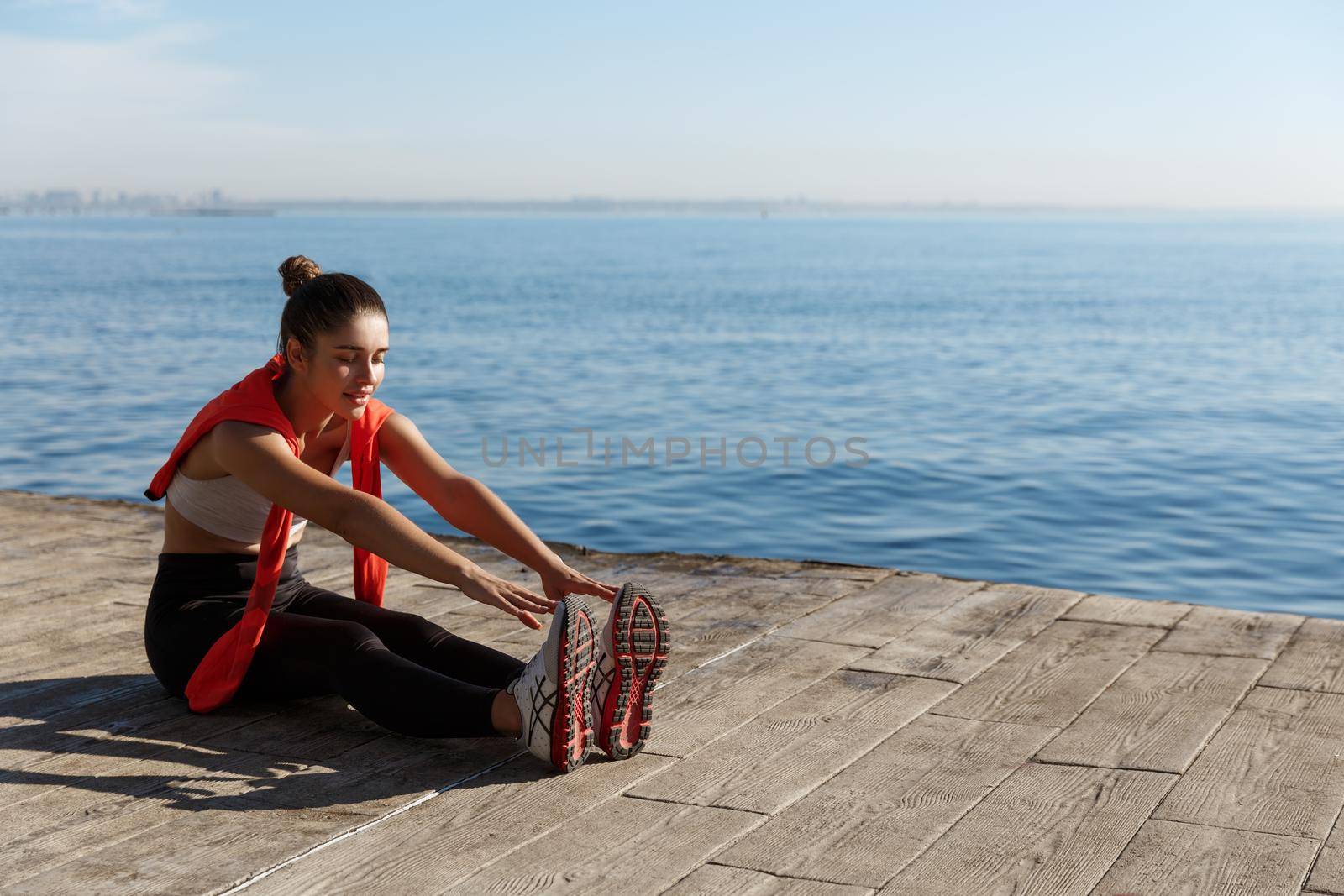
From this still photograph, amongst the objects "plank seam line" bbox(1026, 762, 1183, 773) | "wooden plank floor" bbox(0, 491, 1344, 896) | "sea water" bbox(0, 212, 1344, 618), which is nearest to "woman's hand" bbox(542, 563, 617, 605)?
"wooden plank floor" bbox(0, 491, 1344, 896)

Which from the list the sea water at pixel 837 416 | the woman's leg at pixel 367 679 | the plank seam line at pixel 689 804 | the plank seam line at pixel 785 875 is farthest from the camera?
the sea water at pixel 837 416

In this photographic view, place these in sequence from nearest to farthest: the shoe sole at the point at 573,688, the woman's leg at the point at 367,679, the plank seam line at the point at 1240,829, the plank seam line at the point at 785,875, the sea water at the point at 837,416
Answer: the plank seam line at the point at 785,875 → the plank seam line at the point at 1240,829 → the shoe sole at the point at 573,688 → the woman's leg at the point at 367,679 → the sea water at the point at 837,416

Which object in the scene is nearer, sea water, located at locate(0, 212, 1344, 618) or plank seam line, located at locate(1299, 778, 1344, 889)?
plank seam line, located at locate(1299, 778, 1344, 889)

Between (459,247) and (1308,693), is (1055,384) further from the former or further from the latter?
(459,247)

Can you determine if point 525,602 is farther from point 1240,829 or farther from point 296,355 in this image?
point 1240,829

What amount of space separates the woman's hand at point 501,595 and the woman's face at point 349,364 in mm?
613

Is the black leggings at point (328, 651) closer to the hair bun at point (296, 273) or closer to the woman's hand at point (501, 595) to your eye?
the woman's hand at point (501, 595)

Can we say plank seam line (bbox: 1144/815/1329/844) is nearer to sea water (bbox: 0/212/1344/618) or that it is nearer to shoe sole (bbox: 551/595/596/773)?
shoe sole (bbox: 551/595/596/773)

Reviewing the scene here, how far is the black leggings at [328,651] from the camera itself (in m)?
3.27

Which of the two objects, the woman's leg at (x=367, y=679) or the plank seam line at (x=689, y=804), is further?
the woman's leg at (x=367, y=679)

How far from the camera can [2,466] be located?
1310cm

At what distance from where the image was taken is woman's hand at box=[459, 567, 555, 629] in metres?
3.04

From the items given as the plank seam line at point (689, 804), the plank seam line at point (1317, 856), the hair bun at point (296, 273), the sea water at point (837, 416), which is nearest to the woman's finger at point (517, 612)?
the plank seam line at point (689, 804)

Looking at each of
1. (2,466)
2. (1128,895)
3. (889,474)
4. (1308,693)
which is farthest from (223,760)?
(2,466)
